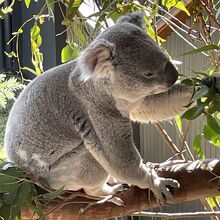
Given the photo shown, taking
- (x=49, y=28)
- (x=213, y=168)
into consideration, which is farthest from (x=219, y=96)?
(x=49, y=28)

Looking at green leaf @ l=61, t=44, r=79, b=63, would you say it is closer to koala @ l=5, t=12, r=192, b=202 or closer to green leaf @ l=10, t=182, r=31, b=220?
koala @ l=5, t=12, r=192, b=202

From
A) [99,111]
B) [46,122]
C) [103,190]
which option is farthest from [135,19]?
[103,190]

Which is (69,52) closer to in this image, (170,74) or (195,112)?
(170,74)

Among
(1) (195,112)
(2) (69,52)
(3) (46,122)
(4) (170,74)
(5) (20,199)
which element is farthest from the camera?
(2) (69,52)

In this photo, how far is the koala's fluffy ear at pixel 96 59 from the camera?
1.13 metres

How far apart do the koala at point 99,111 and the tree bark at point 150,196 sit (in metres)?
0.03

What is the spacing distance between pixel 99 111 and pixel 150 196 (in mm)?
257

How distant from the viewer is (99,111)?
4.32 ft

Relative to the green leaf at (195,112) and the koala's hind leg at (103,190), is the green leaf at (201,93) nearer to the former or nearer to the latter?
the green leaf at (195,112)

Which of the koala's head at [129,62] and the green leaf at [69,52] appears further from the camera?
the green leaf at [69,52]

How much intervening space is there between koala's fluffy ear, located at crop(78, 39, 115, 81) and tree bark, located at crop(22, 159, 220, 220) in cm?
29

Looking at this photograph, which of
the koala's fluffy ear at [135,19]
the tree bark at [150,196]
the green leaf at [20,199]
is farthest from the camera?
the koala's fluffy ear at [135,19]

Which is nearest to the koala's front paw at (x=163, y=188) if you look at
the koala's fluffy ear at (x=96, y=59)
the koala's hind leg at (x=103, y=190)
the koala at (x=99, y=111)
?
the koala at (x=99, y=111)

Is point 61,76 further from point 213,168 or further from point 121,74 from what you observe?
point 213,168
